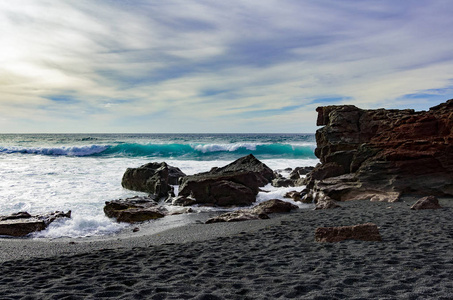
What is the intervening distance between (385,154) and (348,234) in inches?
248

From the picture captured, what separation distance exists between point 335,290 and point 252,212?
6.00m

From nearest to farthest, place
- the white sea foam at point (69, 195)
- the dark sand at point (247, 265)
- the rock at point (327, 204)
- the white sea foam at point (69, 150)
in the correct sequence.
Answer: the dark sand at point (247, 265), the white sea foam at point (69, 195), the rock at point (327, 204), the white sea foam at point (69, 150)

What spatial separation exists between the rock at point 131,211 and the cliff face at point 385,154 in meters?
5.52

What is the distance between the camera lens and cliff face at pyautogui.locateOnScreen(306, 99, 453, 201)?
10.7 metres

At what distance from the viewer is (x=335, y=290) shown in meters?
3.84

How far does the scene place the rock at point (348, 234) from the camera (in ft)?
20.1

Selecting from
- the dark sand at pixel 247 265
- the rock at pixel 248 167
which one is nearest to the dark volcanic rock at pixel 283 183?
the rock at pixel 248 167

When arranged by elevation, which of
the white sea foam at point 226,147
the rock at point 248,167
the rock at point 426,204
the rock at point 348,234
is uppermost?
the white sea foam at point 226,147

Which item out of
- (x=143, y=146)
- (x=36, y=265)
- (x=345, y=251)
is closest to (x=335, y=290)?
(x=345, y=251)

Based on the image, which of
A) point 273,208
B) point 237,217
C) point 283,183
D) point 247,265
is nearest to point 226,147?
point 283,183

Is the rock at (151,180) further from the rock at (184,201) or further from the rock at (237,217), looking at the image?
the rock at (237,217)

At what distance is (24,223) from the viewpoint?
848 cm

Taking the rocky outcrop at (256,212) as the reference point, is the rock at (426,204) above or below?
above

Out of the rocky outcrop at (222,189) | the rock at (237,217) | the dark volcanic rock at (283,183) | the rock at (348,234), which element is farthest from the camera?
the dark volcanic rock at (283,183)
